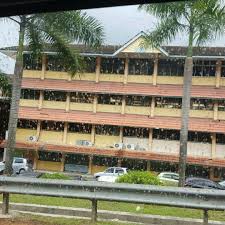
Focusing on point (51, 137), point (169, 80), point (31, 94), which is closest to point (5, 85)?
point (169, 80)

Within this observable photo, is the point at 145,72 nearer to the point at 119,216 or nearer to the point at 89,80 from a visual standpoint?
the point at 89,80

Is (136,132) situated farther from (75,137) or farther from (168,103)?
(75,137)

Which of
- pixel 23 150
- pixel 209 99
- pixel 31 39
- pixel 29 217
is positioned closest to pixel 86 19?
pixel 31 39

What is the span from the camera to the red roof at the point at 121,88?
41.3 metres

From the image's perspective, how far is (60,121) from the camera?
45062mm

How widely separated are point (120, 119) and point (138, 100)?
6.79ft

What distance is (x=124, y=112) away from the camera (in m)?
43.3

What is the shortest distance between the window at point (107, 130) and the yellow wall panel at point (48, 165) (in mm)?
4299

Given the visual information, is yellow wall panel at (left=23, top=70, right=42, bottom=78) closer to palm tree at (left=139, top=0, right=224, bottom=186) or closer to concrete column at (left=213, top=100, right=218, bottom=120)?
concrete column at (left=213, top=100, right=218, bottom=120)

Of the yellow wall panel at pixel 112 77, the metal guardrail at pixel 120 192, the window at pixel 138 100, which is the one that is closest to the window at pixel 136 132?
the window at pixel 138 100

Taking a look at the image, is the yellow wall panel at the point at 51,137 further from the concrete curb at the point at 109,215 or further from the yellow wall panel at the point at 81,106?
the concrete curb at the point at 109,215

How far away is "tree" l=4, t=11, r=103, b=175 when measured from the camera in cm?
2011

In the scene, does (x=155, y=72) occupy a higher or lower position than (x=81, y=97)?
higher

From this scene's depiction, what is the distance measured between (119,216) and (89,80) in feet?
117
